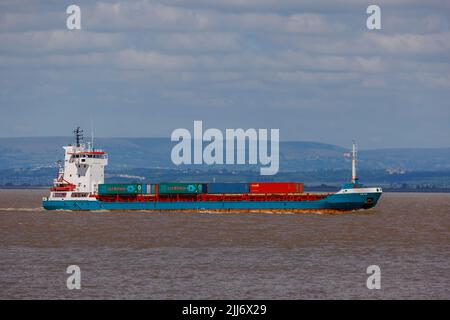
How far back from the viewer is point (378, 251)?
68875 mm

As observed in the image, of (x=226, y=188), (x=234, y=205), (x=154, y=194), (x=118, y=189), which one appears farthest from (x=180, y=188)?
(x=118, y=189)

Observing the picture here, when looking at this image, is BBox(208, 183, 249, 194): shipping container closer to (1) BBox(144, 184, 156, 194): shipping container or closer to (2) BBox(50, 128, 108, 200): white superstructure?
(1) BBox(144, 184, 156, 194): shipping container

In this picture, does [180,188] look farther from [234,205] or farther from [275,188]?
[275,188]

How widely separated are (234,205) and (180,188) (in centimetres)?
772

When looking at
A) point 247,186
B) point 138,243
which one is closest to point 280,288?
point 138,243

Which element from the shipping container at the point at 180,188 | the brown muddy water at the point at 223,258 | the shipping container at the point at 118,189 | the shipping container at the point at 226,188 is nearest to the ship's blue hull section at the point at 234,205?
the shipping container at the point at 118,189

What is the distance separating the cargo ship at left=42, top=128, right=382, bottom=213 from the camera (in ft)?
372

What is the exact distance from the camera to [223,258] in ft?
209

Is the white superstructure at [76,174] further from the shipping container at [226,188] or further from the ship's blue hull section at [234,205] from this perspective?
the shipping container at [226,188]

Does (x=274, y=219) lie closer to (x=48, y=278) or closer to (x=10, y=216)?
(x=10, y=216)

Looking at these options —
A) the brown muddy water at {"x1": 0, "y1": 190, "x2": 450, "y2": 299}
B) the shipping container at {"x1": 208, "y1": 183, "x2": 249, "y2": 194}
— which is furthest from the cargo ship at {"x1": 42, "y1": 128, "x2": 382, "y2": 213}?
the brown muddy water at {"x1": 0, "y1": 190, "x2": 450, "y2": 299}

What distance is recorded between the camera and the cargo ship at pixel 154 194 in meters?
113

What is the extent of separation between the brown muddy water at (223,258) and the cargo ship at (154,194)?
11.8 metres
